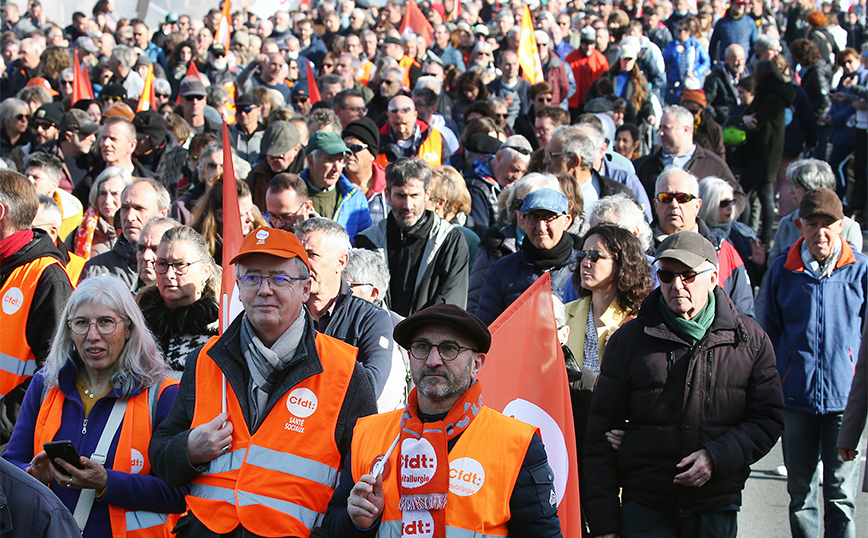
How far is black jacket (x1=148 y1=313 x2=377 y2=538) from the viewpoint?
337 cm

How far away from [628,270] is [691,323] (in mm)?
790

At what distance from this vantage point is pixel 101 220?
23.7ft

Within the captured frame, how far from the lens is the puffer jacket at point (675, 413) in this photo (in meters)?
4.09

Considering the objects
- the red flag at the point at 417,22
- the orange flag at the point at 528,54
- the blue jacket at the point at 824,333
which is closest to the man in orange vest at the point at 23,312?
the blue jacket at the point at 824,333

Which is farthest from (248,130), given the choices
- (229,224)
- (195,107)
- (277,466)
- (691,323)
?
(277,466)

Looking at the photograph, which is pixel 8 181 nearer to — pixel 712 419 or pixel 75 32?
pixel 712 419

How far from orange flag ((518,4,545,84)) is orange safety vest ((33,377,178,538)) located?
10990 mm

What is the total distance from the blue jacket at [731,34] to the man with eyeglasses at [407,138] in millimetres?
7490

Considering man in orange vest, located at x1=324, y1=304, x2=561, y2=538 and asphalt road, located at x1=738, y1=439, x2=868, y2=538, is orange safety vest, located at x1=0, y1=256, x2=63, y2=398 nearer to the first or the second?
man in orange vest, located at x1=324, y1=304, x2=561, y2=538

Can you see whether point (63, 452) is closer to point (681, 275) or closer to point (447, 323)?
point (447, 323)

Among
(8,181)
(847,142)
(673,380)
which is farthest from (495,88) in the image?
(673,380)

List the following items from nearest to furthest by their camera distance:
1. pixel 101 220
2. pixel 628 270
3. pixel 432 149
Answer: pixel 628 270, pixel 101 220, pixel 432 149

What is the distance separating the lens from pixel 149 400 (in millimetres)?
3836

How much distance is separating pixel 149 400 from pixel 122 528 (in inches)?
19.1
